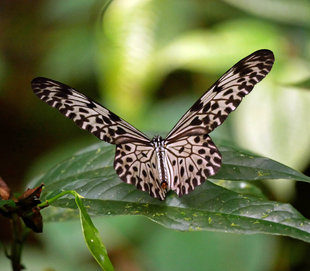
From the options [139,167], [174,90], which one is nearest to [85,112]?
[139,167]

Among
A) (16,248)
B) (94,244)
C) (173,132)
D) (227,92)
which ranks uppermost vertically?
(227,92)

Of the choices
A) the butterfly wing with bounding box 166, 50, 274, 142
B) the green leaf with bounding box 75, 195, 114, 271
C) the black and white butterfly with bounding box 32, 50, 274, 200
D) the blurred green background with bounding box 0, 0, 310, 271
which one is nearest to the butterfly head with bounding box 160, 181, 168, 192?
the black and white butterfly with bounding box 32, 50, 274, 200

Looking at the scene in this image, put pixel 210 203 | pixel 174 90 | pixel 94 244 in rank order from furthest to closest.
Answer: pixel 174 90 → pixel 210 203 → pixel 94 244

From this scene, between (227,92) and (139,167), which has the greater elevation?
(227,92)

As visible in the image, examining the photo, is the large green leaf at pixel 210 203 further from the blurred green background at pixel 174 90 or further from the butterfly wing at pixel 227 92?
the blurred green background at pixel 174 90

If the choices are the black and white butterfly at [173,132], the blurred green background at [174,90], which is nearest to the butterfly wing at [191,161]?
the black and white butterfly at [173,132]

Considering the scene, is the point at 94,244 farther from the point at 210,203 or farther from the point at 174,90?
the point at 174,90
